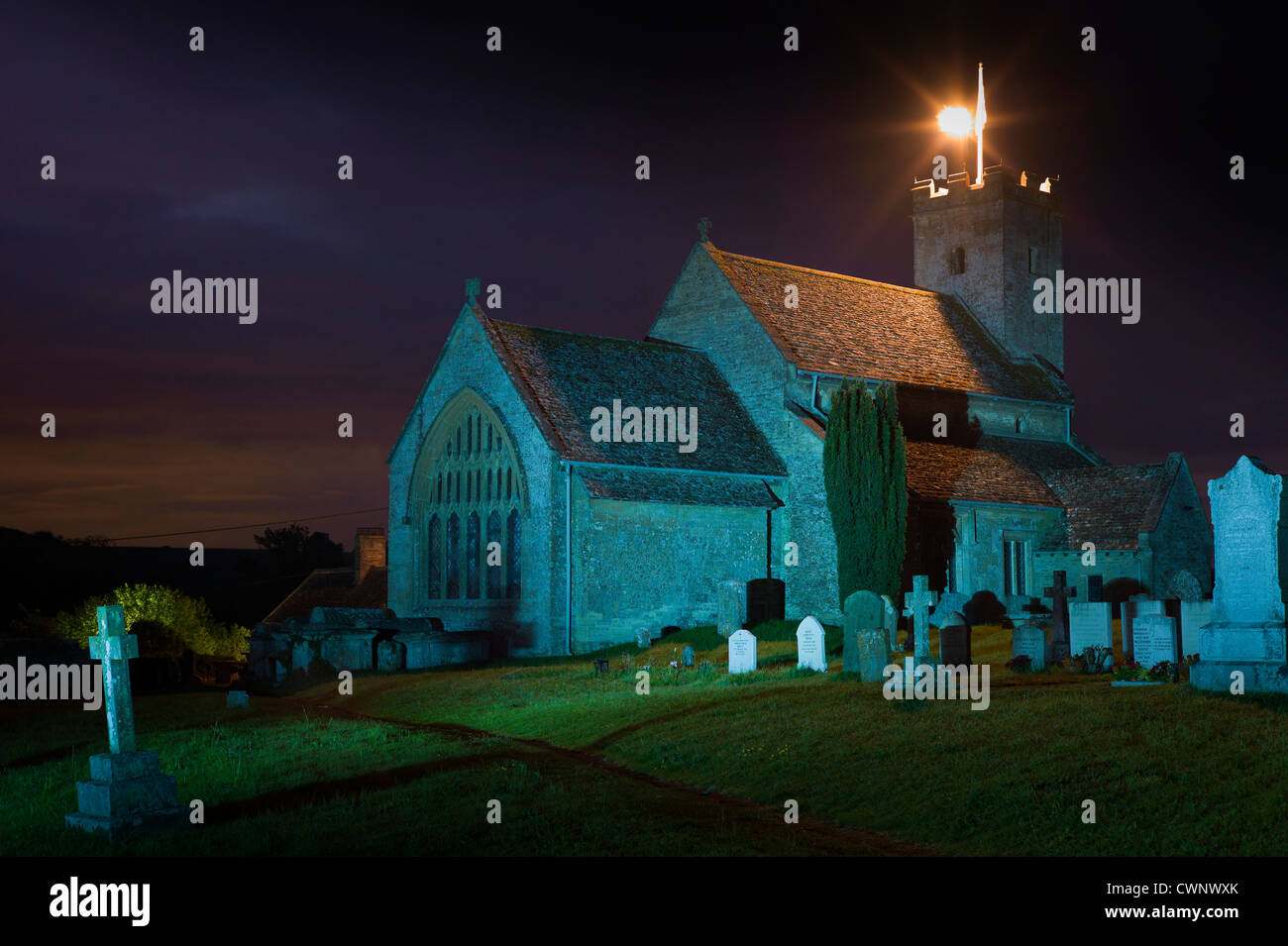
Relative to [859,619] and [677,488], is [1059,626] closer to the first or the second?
[859,619]

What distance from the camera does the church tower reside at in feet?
177

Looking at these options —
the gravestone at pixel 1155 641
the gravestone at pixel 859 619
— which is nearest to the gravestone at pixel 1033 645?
the gravestone at pixel 1155 641

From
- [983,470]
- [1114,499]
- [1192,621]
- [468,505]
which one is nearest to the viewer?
[1192,621]

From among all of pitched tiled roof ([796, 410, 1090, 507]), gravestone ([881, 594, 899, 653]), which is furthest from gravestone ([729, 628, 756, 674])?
pitched tiled roof ([796, 410, 1090, 507])

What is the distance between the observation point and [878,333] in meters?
47.9

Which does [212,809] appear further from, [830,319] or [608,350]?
[830,319]

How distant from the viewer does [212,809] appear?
1695cm

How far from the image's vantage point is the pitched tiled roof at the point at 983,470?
41.5 m

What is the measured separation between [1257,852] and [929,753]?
5154mm

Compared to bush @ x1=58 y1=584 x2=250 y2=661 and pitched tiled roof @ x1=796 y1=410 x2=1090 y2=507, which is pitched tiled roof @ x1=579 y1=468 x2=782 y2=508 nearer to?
pitched tiled roof @ x1=796 y1=410 x2=1090 y2=507

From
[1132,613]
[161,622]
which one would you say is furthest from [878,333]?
[161,622]

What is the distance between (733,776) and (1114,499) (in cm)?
2991

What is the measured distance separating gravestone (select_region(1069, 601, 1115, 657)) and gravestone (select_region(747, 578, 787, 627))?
13.1 metres

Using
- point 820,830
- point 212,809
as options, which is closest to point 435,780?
point 212,809
